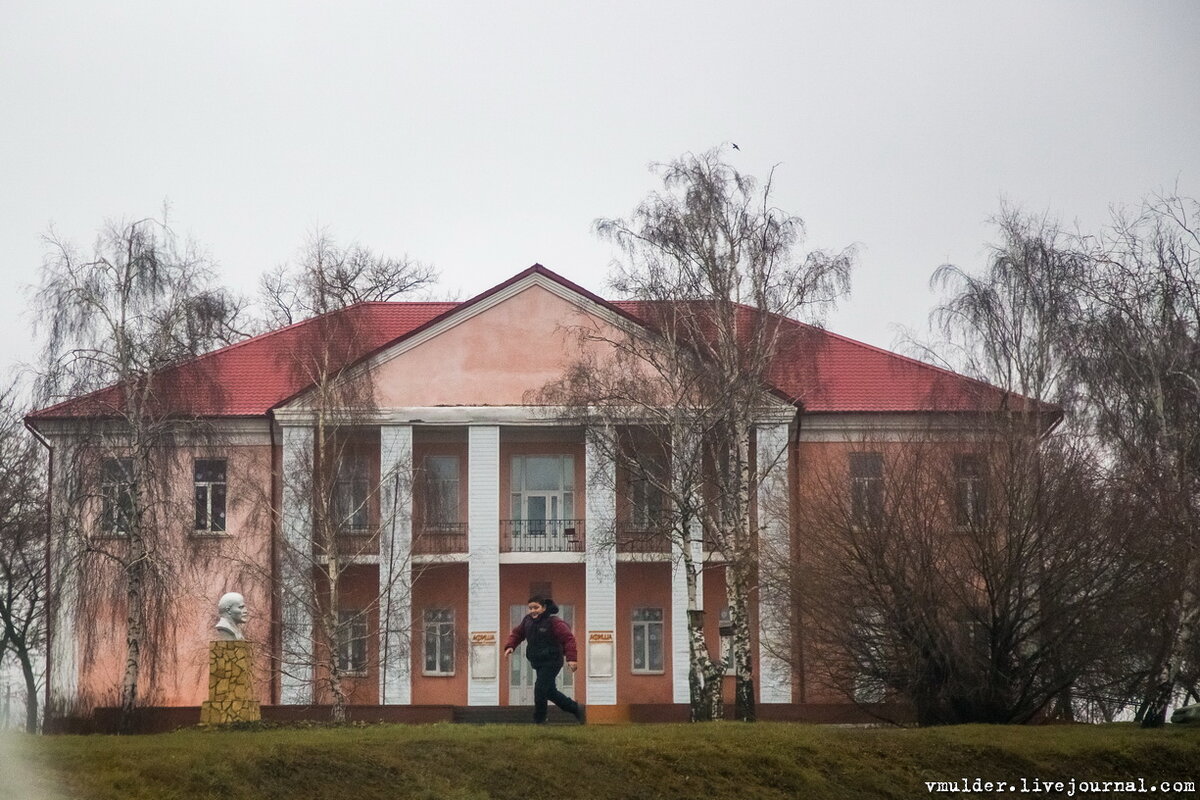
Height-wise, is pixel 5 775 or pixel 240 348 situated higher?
pixel 240 348

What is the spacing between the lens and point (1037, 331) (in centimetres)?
3259

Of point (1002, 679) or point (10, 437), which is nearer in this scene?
point (1002, 679)

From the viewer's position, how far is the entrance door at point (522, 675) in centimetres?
3831

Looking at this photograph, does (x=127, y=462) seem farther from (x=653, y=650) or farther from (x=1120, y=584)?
(x=1120, y=584)

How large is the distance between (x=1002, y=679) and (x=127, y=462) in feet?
53.9

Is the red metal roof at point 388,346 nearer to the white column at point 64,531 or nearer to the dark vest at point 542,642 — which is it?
the white column at point 64,531

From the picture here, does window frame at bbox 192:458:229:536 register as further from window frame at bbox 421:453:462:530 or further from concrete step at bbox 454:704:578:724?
concrete step at bbox 454:704:578:724

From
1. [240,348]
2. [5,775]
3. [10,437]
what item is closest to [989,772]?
[5,775]

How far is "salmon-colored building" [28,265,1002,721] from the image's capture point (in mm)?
34562

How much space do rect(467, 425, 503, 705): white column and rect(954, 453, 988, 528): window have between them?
42.5ft

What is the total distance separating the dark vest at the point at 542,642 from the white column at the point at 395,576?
14982 mm

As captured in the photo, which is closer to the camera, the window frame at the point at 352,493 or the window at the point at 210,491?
the window frame at the point at 352,493

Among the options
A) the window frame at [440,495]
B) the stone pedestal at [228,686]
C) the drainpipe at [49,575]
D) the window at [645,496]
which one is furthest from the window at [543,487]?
the stone pedestal at [228,686]

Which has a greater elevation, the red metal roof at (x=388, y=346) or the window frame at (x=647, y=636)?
the red metal roof at (x=388, y=346)
